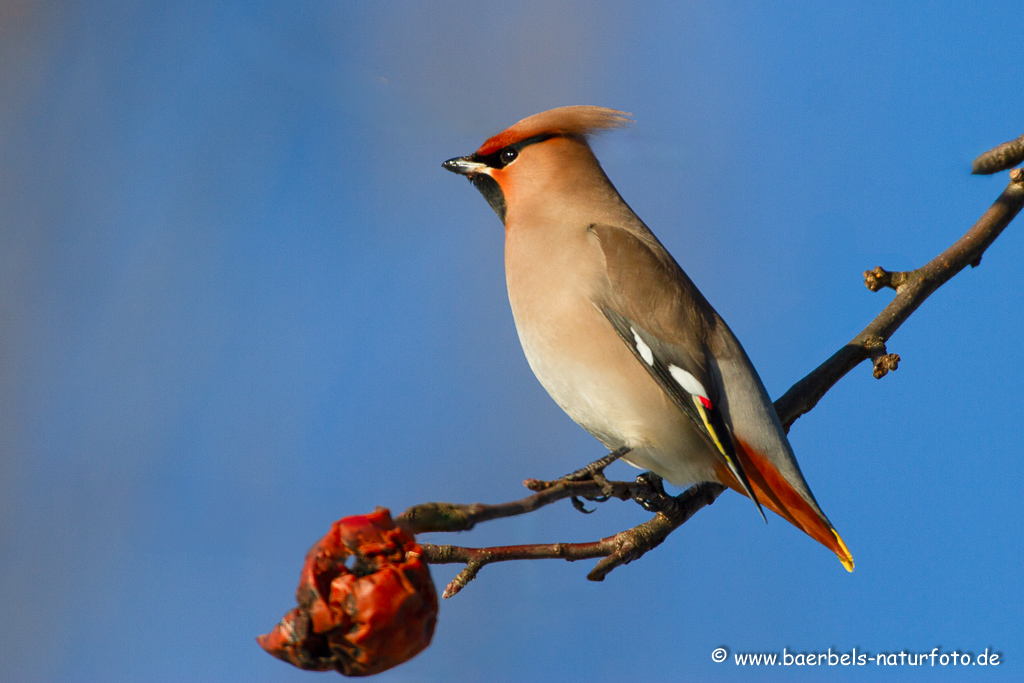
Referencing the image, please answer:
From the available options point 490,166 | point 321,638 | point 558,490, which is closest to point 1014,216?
point 490,166

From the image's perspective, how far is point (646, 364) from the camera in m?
2.08

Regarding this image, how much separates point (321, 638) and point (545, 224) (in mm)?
1454

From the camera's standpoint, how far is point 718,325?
224 centimetres

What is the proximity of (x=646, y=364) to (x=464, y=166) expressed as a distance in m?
0.81

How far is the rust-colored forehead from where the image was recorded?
8.02 ft

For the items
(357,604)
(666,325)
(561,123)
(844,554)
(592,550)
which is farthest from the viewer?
(561,123)

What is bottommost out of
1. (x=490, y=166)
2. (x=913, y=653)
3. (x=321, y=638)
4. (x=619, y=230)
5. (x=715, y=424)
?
(x=321, y=638)

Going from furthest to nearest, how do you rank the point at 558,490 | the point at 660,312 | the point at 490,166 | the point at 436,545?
the point at 490,166 < the point at 660,312 < the point at 436,545 < the point at 558,490

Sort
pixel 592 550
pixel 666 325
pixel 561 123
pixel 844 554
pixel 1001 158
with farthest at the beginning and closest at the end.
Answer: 1. pixel 561 123
2. pixel 1001 158
3. pixel 666 325
4. pixel 844 554
5. pixel 592 550

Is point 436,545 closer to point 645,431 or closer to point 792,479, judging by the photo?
point 645,431

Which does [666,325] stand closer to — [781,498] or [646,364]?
[646,364]

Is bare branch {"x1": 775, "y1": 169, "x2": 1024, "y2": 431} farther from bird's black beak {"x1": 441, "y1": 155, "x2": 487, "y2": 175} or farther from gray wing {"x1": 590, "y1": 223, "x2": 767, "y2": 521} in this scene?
bird's black beak {"x1": 441, "y1": 155, "x2": 487, "y2": 175}

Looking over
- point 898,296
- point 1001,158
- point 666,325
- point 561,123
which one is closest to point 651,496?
point 666,325

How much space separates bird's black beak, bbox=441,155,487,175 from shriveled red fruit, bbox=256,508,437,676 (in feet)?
5.06
